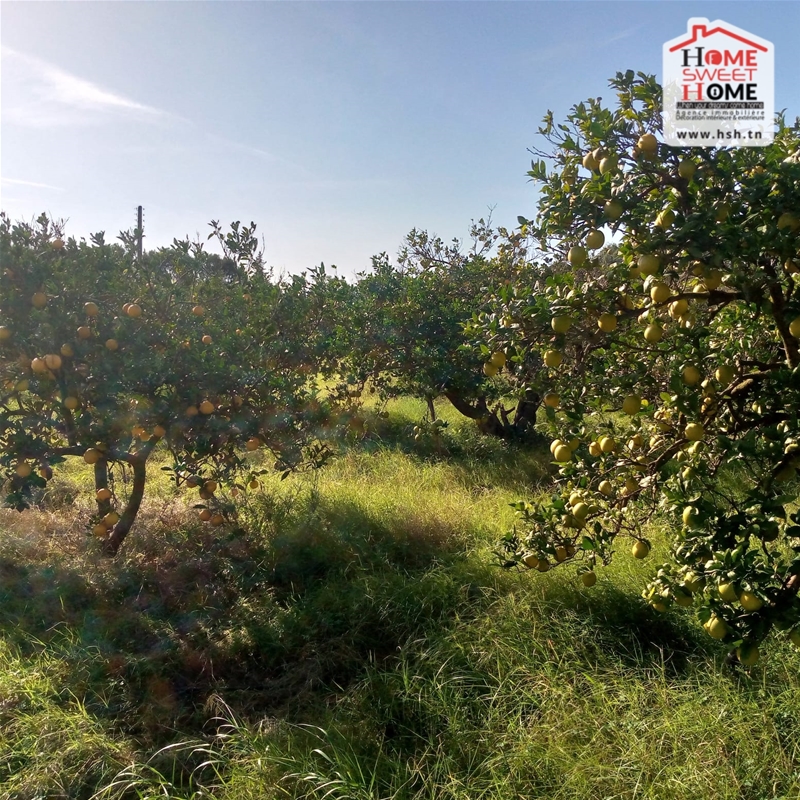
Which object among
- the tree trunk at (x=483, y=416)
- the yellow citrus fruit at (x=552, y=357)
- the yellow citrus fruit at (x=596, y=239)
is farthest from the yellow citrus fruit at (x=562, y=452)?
the tree trunk at (x=483, y=416)

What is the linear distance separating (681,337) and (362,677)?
1999mm

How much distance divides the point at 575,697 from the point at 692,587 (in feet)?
3.22

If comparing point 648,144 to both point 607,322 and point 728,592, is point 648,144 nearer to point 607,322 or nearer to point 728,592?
point 607,322

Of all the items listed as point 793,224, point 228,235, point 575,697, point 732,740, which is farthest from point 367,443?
point 793,224

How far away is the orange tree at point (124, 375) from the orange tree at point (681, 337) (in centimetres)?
195

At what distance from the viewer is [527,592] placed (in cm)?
284

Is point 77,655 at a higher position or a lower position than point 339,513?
lower

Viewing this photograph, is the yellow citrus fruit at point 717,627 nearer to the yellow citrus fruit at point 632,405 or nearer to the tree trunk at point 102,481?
the yellow citrus fruit at point 632,405

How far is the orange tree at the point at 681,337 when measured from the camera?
4.49 feet

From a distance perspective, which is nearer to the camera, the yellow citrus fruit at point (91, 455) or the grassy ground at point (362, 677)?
the grassy ground at point (362, 677)

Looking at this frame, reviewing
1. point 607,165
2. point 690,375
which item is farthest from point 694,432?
point 607,165

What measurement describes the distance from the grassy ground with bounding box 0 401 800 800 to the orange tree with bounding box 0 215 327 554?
54 centimetres

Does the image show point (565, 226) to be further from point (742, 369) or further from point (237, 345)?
point (237, 345)

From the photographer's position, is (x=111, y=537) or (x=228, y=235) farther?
(x=228, y=235)
